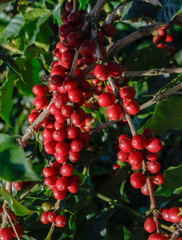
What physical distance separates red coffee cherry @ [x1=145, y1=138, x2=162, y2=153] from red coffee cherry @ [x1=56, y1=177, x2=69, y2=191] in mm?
268

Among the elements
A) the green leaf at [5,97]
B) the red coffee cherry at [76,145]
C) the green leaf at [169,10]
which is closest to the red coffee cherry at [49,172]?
the red coffee cherry at [76,145]

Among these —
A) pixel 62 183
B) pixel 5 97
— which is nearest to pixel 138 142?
pixel 62 183

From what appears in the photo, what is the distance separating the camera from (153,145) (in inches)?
29.2

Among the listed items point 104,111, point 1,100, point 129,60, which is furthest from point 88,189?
point 129,60

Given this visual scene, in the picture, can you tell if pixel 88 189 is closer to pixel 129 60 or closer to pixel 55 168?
pixel 55 168

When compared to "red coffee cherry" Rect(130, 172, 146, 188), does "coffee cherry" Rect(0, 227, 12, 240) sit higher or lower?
lower

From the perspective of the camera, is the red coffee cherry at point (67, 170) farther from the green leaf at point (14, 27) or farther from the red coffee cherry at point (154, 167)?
the green leaf at point (14, 27)

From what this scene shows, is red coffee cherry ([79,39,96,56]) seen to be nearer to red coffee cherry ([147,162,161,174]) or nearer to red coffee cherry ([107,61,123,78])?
red coffee cherry ([107,61,123,78])

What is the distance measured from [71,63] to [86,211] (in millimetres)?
729

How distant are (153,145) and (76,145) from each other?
222 mm

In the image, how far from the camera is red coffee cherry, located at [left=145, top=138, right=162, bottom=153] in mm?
730

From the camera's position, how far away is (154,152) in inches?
29.8

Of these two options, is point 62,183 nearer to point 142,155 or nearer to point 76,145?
point 76,145

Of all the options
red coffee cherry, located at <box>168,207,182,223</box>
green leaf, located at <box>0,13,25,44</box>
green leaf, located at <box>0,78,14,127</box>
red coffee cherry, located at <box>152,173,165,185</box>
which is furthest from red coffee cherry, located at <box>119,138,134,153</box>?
green leaf, located at <box>0,13,25,44</box>
